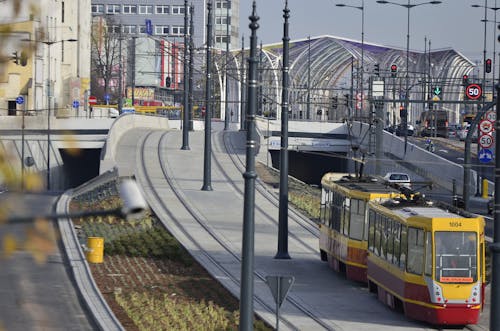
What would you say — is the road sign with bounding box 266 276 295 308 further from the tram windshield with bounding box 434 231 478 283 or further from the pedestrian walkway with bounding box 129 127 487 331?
the tram windshield with bounding box 434 231 478 283

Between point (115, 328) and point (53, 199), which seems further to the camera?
point (53, 199)

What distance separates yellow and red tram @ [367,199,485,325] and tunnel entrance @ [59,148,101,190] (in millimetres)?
47010

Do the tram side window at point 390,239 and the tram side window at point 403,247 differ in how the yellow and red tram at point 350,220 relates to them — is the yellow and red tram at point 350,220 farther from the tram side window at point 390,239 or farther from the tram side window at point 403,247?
the tram side window at point 403,247

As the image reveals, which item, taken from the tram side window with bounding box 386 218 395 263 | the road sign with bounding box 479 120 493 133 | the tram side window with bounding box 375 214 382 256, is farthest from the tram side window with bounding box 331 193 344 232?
the road sign with bounding box 479 120 493 133

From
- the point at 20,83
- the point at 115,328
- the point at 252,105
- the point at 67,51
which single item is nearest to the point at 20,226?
the point at 252,105

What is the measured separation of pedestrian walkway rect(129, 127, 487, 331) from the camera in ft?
77.1

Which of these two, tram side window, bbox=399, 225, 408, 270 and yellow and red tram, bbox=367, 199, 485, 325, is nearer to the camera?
yellow and red tram, bbox=367, 199, 485, 325

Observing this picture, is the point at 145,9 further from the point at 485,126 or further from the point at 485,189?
the point at 485,126

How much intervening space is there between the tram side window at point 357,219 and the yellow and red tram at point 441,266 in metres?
4.17

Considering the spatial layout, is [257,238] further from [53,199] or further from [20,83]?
[20,83]

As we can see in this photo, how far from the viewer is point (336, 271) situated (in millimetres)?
29750

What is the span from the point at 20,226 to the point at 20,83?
75.9 m

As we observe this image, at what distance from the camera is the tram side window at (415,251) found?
867 inches

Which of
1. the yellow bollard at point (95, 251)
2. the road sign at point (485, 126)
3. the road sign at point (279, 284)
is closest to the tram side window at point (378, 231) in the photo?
the road sign at point (279, 284)
